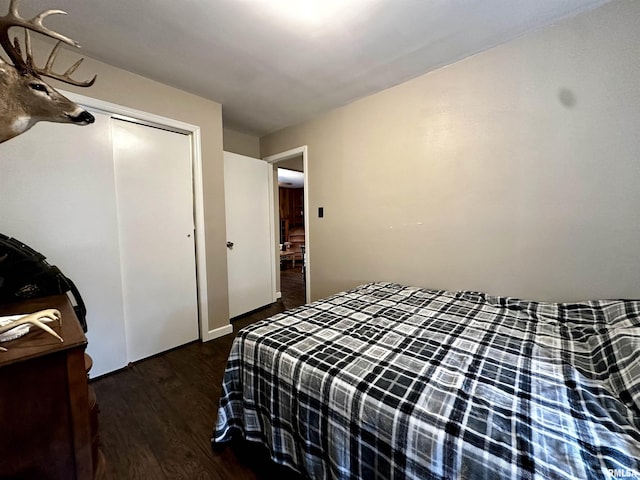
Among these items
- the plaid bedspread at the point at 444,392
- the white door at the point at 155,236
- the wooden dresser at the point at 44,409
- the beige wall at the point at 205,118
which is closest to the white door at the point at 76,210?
the white door at the point at 155,236

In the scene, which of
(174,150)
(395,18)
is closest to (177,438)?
(174,150)

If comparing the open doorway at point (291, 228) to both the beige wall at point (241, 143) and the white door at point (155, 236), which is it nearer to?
the beige wall at point (241, 143)

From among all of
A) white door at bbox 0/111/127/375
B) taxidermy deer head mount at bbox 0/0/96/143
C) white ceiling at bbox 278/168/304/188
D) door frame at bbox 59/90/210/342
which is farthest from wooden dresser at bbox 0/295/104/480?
white ceiling at bbox 278/168/304/188

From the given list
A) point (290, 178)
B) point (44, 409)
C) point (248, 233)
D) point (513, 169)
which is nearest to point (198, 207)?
point (248, 233)

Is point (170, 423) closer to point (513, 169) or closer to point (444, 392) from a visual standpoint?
point (444, 392)

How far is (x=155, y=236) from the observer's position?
2213 mm

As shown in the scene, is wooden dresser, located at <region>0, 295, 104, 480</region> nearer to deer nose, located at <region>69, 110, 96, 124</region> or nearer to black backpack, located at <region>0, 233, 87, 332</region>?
black backpack, located at <region>0, 233, 87, 332</region>

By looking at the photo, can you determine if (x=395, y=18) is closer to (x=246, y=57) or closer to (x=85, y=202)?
(x=246, y=57)

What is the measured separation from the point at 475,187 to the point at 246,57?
77.9 inches

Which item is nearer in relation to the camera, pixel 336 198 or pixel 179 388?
pixel 179 388

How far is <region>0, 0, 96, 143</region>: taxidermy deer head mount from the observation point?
35.4 inches

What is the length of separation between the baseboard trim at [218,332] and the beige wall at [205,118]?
4 centimetres

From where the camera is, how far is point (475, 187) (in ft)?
6.21

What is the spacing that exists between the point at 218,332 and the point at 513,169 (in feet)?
9.80
